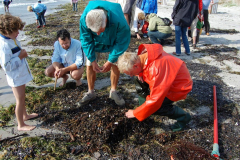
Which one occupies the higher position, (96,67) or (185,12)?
(185,12)

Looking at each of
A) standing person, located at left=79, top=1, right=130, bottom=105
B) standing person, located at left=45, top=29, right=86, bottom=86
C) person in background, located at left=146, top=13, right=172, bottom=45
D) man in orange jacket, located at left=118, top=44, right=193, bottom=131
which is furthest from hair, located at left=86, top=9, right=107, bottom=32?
person in background, located at left=146, top=13, right=172, bottom=45

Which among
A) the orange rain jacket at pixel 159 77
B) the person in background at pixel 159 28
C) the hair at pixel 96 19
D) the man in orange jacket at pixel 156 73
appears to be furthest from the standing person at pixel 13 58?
the person in background at pixel 159 28

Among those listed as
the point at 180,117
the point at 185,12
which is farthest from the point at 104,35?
the point at 185,12

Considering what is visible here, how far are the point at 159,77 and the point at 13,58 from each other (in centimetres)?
185

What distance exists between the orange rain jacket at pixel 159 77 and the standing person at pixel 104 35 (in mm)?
722

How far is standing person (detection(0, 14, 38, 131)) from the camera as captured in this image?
217 cm

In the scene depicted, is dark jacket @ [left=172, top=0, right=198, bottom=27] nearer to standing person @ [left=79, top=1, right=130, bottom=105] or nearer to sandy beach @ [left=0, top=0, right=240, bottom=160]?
sandy beach @ [left=0, top=0, right=240, bottom=160]

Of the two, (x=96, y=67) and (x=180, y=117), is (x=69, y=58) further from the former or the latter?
(x=180, y=117)

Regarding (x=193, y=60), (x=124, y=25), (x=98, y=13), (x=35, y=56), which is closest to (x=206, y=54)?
(x=193, y=60)

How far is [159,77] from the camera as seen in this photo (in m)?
2.02

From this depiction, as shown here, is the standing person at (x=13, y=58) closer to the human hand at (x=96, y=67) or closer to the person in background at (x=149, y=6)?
the human hand at (x=96, y=67)

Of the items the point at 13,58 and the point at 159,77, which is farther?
the point at 13,58

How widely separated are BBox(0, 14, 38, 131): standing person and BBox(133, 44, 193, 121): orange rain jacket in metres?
1.59

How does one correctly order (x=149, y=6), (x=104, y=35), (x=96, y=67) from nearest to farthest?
(x=104, y=35), (x=96, y=67), (x=149, y=6)
